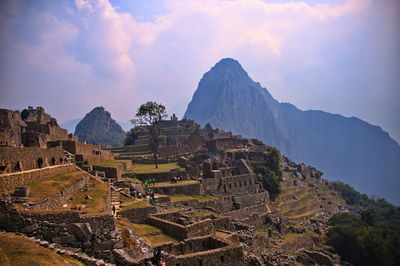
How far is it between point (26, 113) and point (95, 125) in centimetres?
8953

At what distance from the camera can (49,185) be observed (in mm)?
15945

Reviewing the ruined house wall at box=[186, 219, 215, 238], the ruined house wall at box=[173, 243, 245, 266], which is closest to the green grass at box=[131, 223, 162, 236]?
the ruined house wall at box=[186, 219, 215, 238]

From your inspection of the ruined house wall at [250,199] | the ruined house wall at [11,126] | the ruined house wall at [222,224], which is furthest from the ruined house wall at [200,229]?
the ruined house wall at [250,199]

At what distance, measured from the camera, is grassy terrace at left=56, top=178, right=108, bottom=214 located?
1401 centimetres

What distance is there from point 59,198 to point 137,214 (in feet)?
16.9

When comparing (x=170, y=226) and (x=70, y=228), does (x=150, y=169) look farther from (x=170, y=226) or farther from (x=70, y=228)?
(x=70, y=228)

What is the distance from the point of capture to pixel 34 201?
1235cm

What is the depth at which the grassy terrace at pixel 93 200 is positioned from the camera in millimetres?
14006

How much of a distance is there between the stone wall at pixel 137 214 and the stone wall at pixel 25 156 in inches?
228

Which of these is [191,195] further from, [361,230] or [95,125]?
[95,125]

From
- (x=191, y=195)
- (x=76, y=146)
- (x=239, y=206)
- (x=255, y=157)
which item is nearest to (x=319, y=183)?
(x=255, y=157)

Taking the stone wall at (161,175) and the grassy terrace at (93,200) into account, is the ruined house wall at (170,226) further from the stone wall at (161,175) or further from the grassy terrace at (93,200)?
the stone wall at (161,175)

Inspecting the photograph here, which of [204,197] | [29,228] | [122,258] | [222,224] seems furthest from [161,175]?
[29,228]

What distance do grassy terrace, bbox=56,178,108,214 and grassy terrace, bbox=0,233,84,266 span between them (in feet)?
10.2
